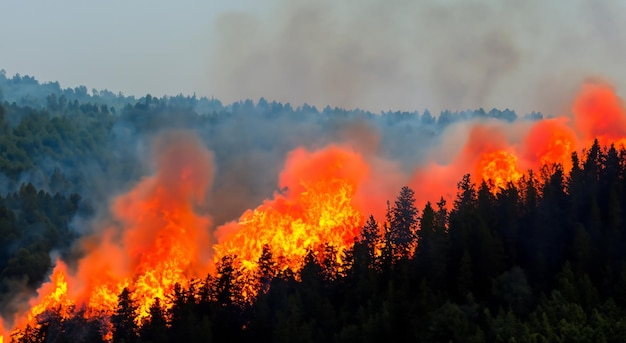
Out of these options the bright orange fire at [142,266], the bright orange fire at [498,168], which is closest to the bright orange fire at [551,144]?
the bright orange fire at [498,168]

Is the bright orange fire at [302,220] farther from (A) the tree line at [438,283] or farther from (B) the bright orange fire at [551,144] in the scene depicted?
(B) the bright orange fire at [551,144]

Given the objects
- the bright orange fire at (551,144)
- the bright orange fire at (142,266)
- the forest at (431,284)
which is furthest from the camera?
the bright orange fire at (551,144)

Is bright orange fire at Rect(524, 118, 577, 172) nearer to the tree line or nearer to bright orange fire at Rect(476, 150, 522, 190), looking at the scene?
bright orange fire at Rect(476, 150, 522, 190)

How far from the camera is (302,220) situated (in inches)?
4611

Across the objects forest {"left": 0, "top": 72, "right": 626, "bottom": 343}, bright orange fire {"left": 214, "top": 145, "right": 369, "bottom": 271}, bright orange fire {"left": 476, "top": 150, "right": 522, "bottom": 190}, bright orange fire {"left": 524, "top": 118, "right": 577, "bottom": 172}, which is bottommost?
forest {"left": 0, "top": 72, "right": 626, "bottom": 343}

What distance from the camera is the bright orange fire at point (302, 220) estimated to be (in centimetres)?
11381

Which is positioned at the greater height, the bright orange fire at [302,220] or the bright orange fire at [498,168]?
the bright orange fire at [498,168]

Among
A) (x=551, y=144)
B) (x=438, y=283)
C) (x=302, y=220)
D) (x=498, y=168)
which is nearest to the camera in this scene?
(x=438, y=283)

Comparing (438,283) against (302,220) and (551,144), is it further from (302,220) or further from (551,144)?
(551,144)

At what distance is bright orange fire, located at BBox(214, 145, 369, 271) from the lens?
373 ft

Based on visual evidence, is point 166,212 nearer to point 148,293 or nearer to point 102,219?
point 148,293

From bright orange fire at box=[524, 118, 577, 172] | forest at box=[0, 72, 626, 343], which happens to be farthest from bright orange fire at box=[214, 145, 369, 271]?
bright orange fire at box=[524, 118, 577, 172]

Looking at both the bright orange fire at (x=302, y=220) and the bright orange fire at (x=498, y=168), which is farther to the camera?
the bright orange fire at (x=498, y=168)

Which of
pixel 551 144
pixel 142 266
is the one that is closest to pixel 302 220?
pixel 142 266
